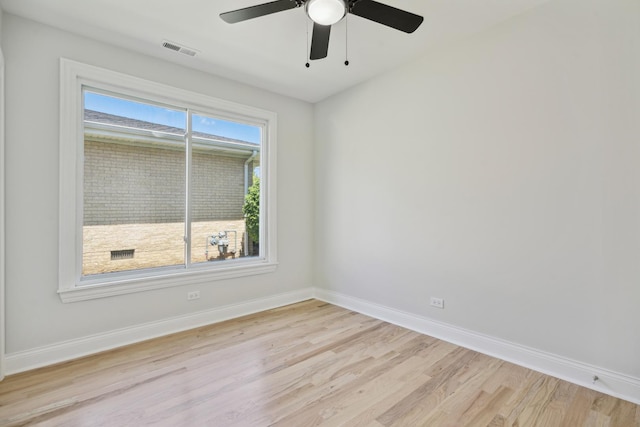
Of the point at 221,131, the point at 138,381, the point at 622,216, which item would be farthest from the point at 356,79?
the point at 138,381

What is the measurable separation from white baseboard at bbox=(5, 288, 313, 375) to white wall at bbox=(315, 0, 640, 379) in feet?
5.17

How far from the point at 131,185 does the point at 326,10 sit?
2.51m

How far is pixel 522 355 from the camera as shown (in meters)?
2.52

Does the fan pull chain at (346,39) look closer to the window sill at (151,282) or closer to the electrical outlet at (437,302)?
the electrical outlet at (437,302)

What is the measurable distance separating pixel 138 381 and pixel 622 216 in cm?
367

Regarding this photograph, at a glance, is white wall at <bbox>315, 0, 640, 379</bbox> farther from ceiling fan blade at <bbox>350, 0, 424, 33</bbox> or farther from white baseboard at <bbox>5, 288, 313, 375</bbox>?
white baseboard at <bbox>5, 288, 313, 375</bbox>

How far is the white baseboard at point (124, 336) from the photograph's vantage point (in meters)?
2.47

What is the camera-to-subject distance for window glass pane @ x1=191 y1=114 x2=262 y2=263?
3.56 metres

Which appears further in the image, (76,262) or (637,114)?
(76,262)

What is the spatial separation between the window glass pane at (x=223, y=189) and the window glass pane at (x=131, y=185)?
0.18 metres

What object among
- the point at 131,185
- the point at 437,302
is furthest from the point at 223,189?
the point at 437,302

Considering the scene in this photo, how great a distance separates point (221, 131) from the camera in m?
3.76

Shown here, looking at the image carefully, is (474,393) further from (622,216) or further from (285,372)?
(622,216)

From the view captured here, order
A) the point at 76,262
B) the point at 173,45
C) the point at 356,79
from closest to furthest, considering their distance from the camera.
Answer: the point at 76,262 → the point at 173,45 → the point at 356,79
